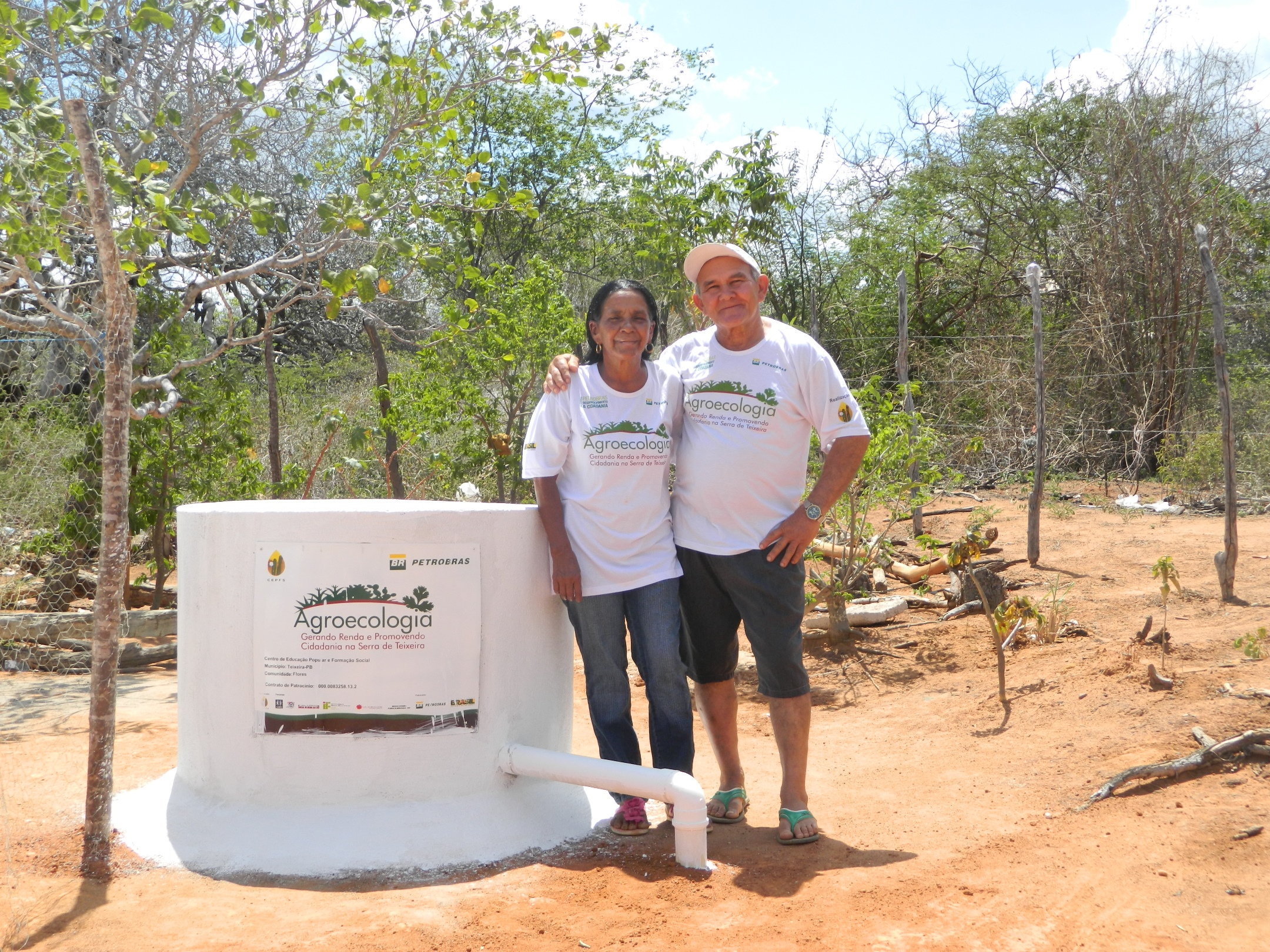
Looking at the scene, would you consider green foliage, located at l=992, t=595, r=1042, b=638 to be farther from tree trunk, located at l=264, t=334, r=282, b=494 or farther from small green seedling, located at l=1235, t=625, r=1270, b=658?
tree trunk, located at l=264, t=334, r=282, b=494

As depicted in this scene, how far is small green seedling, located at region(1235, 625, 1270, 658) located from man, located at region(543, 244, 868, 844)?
2148mm

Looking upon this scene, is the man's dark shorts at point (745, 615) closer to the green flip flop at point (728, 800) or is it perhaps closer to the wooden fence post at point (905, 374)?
the green flip flop at point (728, 800)

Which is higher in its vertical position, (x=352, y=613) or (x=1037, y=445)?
(x=1037, y=445)

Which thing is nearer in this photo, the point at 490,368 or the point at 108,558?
the point at 108,558

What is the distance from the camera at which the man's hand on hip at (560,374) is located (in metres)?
3.32

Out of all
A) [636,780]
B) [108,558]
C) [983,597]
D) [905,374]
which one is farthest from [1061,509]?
[108,558]

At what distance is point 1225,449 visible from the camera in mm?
6465

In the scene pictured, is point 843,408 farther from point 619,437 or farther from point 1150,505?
point 1150,505

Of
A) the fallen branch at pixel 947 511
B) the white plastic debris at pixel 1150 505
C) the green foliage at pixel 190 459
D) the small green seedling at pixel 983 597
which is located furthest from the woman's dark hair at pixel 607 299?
the white plastic debris at pixel 1150 505

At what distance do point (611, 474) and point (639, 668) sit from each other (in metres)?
0.62

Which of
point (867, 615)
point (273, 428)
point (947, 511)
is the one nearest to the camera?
point (867, 615)

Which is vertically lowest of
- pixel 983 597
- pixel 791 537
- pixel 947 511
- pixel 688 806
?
pixel 688 806

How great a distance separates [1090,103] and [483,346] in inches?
484

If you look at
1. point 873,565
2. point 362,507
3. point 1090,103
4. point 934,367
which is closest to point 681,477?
point 362,507
